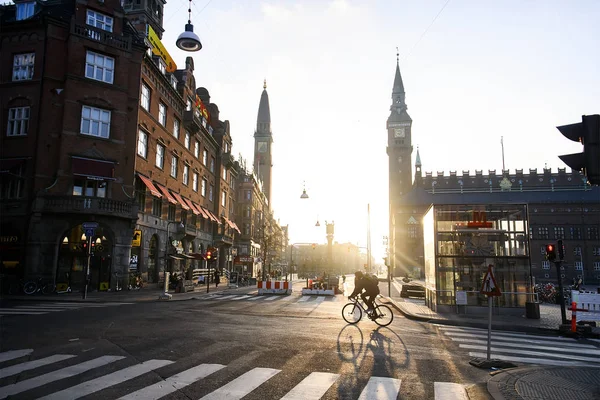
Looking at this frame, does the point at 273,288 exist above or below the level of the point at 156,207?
below

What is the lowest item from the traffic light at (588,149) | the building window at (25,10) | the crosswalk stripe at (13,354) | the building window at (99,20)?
the crosswalk stripe at (13,354)

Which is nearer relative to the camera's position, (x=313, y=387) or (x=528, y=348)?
(x=313, y=387)

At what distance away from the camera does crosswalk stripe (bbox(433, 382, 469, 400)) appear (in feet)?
20.2

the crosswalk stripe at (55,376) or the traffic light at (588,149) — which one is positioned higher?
the traffic light at (588,149)

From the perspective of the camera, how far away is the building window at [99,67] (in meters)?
27.2

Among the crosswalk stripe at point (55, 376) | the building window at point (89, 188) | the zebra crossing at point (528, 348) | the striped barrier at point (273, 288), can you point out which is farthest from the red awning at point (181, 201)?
the crosswalk stripe at point (55, 376)

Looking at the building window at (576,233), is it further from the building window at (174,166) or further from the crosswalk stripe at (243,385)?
the crosswalk stripe at (243,385)

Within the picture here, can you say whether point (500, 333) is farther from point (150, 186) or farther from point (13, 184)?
point (13, 184)

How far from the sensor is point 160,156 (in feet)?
111

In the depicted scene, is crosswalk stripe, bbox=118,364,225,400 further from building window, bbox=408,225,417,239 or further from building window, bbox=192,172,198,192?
building window, bbox=408,225,417,239

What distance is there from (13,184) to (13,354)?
860 inches

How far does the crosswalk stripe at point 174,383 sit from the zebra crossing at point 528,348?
5825 mm

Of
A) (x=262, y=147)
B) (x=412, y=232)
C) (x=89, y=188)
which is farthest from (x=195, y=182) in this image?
(x=412, y=232)

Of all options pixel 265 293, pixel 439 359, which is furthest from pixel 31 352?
pixel 265 293
